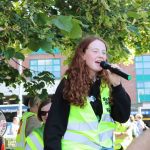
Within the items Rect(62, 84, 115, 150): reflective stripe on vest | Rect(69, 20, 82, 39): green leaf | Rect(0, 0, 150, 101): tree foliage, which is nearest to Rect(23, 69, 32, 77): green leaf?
Rect(0, 0, 150, 101): tree foliage

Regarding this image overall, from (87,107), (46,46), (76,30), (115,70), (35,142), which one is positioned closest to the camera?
(115,70)

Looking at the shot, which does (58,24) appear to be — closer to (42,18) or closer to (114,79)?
(42,18)

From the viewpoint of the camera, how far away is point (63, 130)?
8.77ft

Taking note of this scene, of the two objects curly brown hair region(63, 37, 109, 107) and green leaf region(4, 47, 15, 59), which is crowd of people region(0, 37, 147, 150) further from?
green leaf region(4, 47, 15, 59)

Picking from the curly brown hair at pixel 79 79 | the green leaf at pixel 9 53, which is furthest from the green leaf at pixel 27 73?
the curly brown hair at pixel 79 79

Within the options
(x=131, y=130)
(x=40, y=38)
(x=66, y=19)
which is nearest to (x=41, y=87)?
(x=40, y=38)

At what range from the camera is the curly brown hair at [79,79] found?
2.72 metres

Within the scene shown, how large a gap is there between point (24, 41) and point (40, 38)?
0.52 metres

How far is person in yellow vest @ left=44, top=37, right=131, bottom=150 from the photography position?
2.65 metres

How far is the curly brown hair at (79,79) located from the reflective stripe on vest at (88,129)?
61 mm

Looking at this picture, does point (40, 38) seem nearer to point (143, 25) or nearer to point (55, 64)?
point (143, 25)

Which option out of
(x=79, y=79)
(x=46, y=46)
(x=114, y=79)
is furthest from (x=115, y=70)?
(x=46, y=46)

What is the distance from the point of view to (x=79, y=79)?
2814mm

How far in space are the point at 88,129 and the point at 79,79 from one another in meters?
0.35
